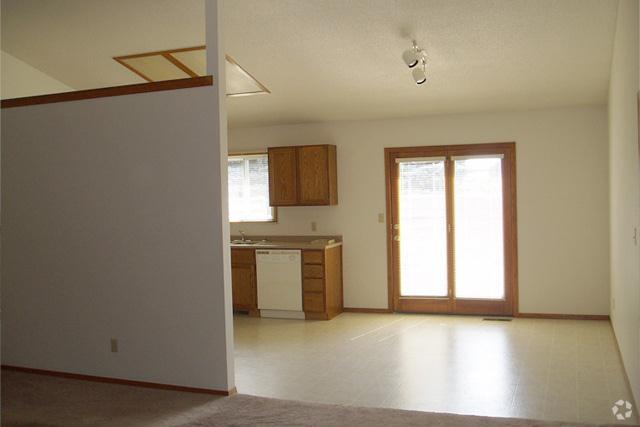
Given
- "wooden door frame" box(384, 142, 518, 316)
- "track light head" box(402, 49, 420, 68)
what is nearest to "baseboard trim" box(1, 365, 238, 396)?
"track light head" box(402, 49, 420, 68)

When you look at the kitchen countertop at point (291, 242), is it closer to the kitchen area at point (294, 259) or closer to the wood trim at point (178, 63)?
the kitchen area at point (294, 259)

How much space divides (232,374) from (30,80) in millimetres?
3691

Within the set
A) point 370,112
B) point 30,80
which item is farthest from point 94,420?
point 370,112

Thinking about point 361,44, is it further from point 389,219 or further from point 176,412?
point 176,412

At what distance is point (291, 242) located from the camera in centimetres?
753

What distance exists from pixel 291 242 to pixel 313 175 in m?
0.94

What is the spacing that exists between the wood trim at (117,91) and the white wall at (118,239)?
0.14ft

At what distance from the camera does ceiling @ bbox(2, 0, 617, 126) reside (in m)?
4.60

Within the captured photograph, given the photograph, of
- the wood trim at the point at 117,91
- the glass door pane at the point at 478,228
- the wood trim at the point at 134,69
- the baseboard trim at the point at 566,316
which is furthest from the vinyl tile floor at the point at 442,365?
the wood trim at the point at 134,69

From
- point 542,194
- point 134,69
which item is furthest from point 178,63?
point 542,194

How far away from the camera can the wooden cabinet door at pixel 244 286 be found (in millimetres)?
7113

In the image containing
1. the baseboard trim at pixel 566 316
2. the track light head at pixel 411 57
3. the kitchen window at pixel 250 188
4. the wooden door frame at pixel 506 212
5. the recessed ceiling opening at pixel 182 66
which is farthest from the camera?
the kitchen window at pixel 250 188

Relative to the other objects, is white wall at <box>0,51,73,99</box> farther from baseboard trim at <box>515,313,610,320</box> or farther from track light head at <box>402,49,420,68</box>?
baseboard trim at <box>515,313,610,320</box>

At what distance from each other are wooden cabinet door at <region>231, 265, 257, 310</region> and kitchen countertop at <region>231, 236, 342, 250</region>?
0.27 m
